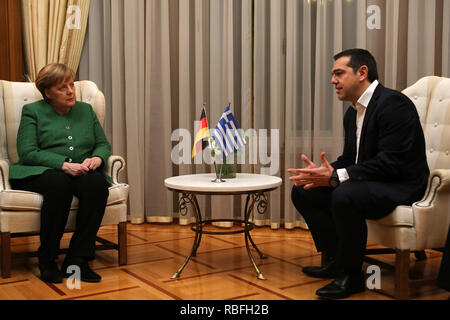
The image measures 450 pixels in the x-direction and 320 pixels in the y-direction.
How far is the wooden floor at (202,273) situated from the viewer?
7.68ft

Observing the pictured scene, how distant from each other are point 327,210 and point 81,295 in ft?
3.99

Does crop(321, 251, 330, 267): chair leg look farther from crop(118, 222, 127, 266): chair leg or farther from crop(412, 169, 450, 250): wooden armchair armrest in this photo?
crop(118, 222, 127, 266): chair leg

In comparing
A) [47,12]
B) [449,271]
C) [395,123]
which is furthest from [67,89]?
[449,271]

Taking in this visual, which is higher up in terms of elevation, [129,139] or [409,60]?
[409,60]

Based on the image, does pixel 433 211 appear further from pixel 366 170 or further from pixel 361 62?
pixel 361 62

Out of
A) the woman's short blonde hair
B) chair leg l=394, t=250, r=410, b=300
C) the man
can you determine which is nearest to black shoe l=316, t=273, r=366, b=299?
the man

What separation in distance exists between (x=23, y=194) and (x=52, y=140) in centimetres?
37

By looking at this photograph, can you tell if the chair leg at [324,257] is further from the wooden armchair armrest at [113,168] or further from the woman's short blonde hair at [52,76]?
the woman's short blonde hair at [52,76]

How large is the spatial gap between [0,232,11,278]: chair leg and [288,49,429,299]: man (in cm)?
142

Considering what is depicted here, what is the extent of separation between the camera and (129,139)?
13.0 ft

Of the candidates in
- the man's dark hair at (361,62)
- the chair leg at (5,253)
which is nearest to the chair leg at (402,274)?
the man's dark hair at (361,62)

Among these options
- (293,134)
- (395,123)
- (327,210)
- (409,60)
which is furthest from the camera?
(293,134)

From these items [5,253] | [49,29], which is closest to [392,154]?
[5,253]

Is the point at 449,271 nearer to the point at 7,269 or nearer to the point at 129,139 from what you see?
the point at 7,269
